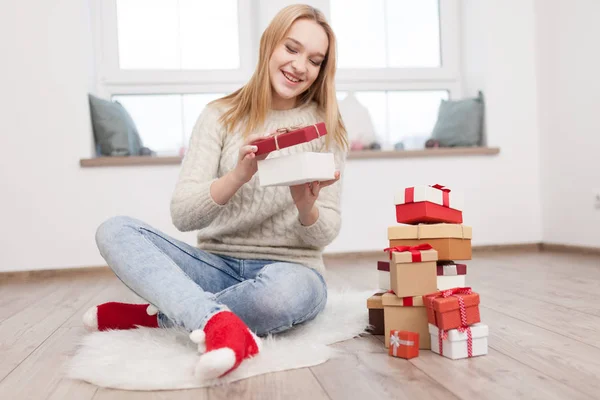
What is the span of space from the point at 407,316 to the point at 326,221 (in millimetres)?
309

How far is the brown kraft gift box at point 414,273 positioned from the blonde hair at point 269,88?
439 mm

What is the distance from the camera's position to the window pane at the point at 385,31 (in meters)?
3.60

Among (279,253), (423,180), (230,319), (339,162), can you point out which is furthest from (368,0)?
(230,319)

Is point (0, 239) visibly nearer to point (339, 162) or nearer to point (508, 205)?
point (339, 162)

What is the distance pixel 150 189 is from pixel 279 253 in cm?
186

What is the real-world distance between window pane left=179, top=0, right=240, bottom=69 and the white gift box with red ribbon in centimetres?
232

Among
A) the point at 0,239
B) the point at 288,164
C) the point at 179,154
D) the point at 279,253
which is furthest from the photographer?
the point at 179,154

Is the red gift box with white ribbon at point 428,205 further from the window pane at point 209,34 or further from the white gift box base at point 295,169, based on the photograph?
the window pane at point 209,34

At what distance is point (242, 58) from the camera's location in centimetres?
350

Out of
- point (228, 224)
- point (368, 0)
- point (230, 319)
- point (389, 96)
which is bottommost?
point (230, 319)

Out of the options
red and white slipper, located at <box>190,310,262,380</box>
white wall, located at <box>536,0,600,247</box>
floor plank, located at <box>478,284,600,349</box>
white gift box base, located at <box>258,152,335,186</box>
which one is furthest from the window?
red and white slipper, located at <box>190,310,262,380</box>

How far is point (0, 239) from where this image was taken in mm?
3080

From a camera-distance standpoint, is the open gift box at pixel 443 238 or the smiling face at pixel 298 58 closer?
the open gift box at pixel 443 238

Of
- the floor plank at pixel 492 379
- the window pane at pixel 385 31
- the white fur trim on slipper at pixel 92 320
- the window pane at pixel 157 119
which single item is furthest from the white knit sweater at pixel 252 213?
the window pane at pixel 385 31
